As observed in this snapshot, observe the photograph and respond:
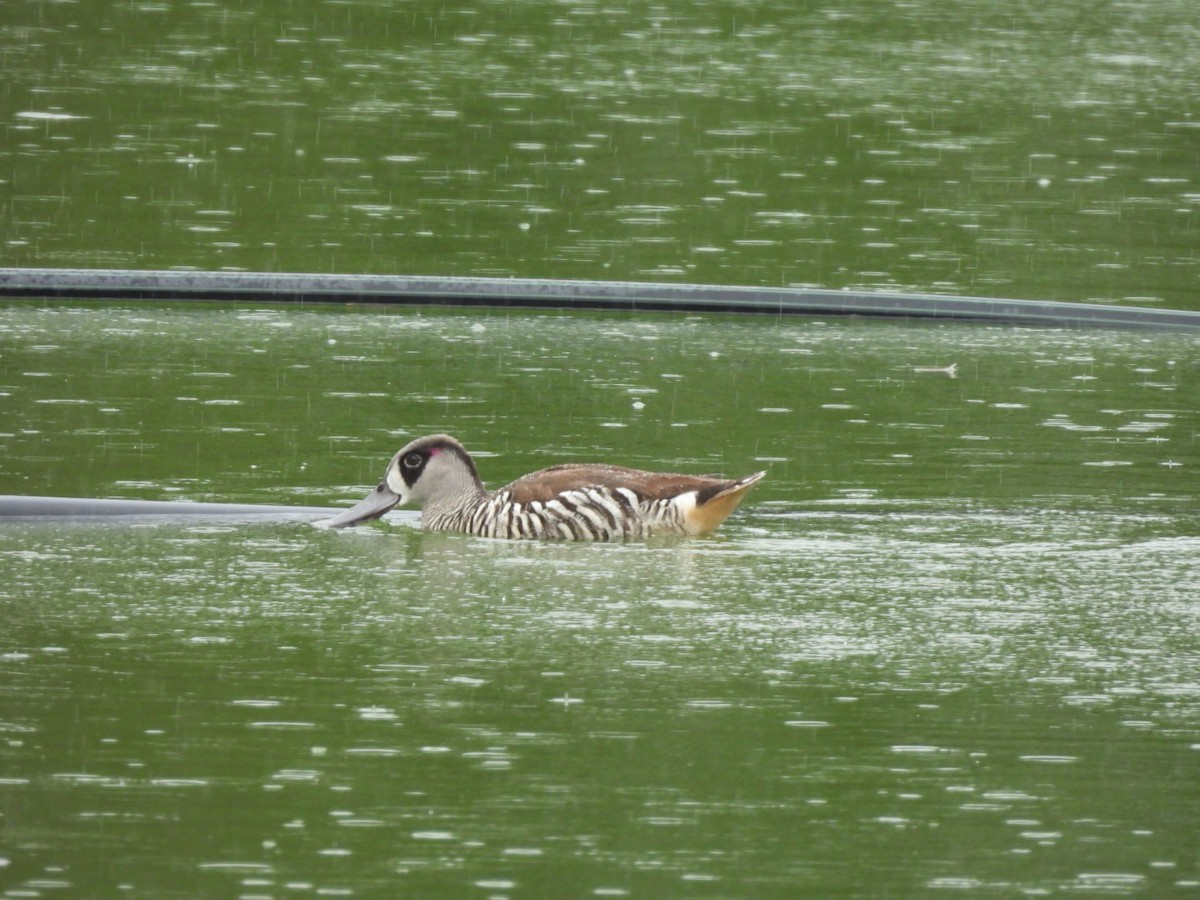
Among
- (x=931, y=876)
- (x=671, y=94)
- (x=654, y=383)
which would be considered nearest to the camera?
(x=931, y=876)

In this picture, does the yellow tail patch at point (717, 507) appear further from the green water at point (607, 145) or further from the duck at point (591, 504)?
the green water at point (607, 145)

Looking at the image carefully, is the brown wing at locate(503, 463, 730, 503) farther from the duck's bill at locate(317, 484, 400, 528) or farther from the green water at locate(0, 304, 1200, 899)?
the duck's bill at locate(317, 484, 400, 528)

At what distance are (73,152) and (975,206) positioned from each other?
6.00 metres

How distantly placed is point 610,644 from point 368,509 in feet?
6.13

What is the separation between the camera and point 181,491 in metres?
9.27

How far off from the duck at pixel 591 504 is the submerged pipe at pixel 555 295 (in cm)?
458

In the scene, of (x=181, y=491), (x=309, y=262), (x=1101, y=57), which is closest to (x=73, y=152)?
(x=309, y=262)

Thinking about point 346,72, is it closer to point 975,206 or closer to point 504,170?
point 504,170

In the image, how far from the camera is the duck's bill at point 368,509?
351 inches

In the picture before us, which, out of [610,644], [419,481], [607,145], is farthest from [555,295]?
[610,644]

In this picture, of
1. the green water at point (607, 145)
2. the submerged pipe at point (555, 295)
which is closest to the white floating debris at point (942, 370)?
the submerged pipe at point (555, 295)

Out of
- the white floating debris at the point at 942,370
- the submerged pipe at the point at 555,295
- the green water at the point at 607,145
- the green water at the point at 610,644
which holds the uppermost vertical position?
the green water at the point at 607,145

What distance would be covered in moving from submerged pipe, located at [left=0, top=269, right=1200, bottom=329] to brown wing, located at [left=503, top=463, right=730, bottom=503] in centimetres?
471

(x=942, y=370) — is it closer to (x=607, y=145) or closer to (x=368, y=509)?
(x=368, y=509)
